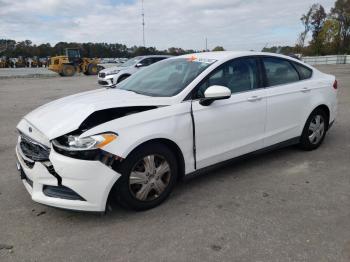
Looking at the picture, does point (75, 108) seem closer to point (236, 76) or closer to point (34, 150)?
point (34, 150)

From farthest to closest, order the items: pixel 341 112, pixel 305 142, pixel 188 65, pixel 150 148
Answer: pixel 341 112 < pixel 305 142 < pixel 188 65 < pixel 150 148

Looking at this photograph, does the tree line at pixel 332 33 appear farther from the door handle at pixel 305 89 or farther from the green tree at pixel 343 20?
the door handle at pixel 305 89

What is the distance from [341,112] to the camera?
855 cm

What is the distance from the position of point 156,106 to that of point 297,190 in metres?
1.88

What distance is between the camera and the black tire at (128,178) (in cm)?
333

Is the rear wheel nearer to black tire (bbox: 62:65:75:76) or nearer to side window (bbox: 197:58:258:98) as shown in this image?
side window (bbox: 197:58:258:98)

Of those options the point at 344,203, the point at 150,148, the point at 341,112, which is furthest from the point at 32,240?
the point at 341,112

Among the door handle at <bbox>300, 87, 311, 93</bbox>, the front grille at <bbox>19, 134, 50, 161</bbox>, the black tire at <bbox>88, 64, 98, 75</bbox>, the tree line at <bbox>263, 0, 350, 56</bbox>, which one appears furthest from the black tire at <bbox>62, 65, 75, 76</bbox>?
the tree line at <bbox>263, 0, 350, 56</bbox>

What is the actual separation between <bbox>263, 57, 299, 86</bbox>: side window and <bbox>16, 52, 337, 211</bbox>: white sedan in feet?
0.05

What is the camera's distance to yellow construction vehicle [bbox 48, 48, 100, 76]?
28953 mm

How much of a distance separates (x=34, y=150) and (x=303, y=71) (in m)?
3.87

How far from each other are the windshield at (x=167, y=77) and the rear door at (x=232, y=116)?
0.70ft

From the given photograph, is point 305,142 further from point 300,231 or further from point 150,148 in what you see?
point 150,148

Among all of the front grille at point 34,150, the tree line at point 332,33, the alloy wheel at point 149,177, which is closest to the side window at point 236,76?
the alloy wheel at point 149,177
